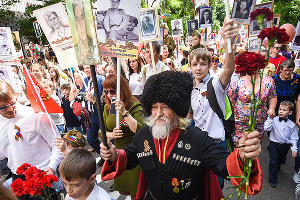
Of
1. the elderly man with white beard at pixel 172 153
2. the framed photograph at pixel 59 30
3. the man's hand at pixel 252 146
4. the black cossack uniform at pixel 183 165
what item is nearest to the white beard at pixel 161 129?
the elderly man with white beard at pixel 172 153

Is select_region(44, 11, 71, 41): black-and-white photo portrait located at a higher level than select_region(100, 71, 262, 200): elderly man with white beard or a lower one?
higher

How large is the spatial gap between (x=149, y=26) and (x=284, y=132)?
113 inches

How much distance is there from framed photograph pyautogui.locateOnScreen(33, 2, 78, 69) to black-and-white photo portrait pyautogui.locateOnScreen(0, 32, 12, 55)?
1.57 meters

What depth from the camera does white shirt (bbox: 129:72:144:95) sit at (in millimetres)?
4663

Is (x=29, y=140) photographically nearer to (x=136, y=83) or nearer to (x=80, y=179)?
(x=80, y=179)

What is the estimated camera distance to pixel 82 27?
1552 millimetres

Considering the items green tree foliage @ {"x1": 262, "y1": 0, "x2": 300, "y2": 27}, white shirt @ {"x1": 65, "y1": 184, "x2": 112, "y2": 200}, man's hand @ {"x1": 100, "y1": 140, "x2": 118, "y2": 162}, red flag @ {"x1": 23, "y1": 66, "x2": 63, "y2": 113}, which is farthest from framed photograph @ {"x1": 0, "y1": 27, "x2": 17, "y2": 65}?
green tree foliage @ {"x1": 262, "y1": 0, "x2": 300, "y2": 27}

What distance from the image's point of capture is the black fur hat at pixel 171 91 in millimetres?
1675

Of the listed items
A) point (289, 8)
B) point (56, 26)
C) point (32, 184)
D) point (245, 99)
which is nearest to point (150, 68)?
point (245, 99)

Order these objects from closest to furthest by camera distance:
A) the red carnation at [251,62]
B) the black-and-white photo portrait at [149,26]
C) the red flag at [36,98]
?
the red carnation at [251,62]
the red flag at [36,98]
the black-and-white photo portrait at [149,26]

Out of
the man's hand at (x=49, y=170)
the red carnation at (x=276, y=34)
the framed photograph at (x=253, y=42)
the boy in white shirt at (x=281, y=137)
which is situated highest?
the red carnation at (x=276, y=34)

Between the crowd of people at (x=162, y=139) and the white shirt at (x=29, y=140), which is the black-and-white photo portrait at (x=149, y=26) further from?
the white shirt at (x=29, y=140)

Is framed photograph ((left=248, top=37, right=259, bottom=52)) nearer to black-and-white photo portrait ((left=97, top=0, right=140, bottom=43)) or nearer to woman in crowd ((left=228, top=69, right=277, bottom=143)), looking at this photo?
woman in crowd ((left=228, top=69, right=277, bottom=143))

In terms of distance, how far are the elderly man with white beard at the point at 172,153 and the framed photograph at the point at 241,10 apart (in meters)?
0.69
